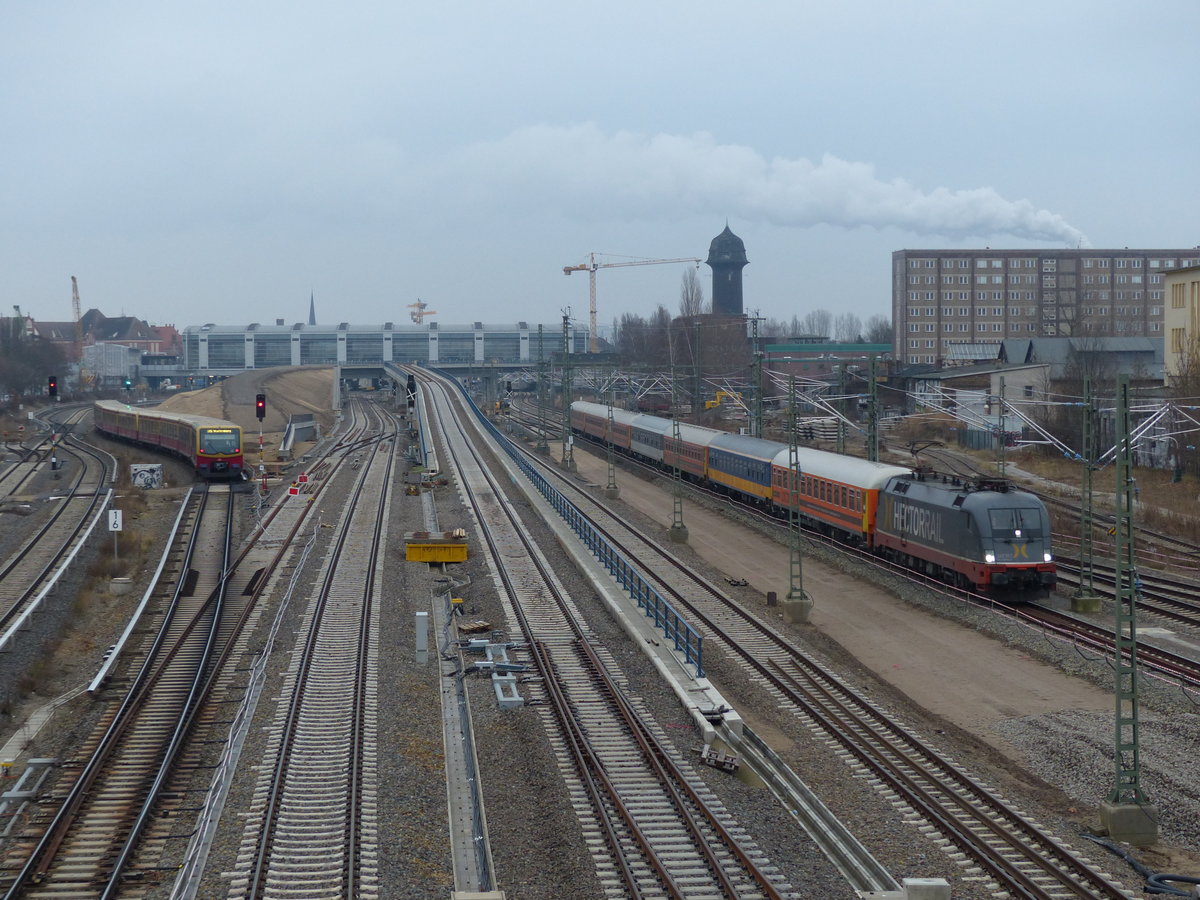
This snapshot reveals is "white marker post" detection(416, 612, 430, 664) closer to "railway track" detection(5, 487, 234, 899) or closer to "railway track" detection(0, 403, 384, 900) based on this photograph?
"railway track" detection(0, 403, 384, 900)

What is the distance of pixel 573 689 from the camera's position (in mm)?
19000

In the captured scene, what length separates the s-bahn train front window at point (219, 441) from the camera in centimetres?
4928

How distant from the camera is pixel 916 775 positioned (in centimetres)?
1523

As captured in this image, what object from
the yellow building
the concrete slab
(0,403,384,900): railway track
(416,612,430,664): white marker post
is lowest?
the concrete slab

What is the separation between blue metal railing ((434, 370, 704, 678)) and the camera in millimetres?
20883

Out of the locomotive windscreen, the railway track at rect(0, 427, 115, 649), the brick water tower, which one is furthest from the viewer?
the brick water tower

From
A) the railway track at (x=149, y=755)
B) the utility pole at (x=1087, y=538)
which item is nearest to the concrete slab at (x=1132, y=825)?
the railway track at (x=149, y=755)

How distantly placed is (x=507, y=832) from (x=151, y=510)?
34.6 meters

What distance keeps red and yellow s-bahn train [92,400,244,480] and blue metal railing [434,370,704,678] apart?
42.1 feet

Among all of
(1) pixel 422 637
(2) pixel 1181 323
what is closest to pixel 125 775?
(1) pixel 422 637

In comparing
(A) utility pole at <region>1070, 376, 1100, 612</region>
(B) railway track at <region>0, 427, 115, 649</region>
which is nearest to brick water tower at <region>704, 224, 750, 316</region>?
(B) railway track at <region>0, 427, 115, 649</region>

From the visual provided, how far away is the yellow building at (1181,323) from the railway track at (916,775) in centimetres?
3251

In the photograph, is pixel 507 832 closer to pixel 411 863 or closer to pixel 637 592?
pixel 411 863

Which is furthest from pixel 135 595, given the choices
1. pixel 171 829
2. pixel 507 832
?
pixel 507 832
